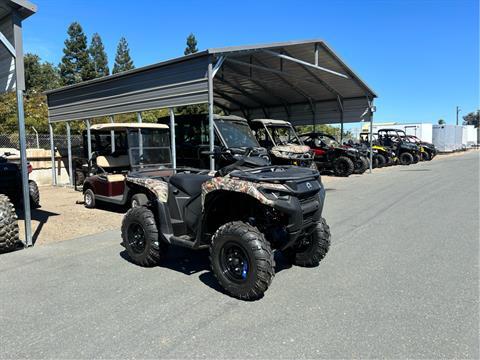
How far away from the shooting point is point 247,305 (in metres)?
3.55

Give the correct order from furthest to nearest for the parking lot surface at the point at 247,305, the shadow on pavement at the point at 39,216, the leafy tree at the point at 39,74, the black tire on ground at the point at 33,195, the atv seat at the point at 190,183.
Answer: the leafy tree at the point at 39,74 → the black tire on ground at the point at 33,195 → the shadow on pavement at the point at 39,216 → the atv seat at the point at 190,183 → the parking lot surface at the point at 247,305

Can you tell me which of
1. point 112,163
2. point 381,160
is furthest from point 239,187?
point 381,160

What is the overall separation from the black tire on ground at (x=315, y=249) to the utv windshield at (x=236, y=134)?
6.34 m

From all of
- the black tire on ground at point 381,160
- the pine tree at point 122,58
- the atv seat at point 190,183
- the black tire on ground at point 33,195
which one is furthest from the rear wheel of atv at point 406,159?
the pine tree at point 122,58

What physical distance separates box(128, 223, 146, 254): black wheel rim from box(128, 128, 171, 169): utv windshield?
420 centimetres

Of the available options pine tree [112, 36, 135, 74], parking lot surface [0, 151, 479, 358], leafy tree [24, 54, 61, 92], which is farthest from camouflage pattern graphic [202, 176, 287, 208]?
pine tree [112, 36, 135, 74]

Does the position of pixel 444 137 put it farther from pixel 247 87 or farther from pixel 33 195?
pixel 33 195

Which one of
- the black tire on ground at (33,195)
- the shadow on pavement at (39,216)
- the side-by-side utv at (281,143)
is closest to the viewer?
the shadow on pavement at (39,216)

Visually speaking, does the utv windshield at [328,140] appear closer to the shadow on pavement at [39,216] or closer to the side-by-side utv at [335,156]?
the side-by-side utv at [335,156]

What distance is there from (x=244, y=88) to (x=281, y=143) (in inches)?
229

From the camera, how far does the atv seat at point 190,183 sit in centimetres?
438

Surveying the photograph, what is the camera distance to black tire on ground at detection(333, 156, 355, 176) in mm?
16125

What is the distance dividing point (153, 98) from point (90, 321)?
28.7ft

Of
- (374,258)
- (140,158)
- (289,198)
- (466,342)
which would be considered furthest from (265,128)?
(466,342)
